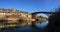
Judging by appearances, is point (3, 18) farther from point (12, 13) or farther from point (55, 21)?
point (55, 21)

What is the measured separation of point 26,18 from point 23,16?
174 centimetres

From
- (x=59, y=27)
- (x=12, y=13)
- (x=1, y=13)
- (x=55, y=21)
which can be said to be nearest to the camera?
(x=59, y=27)

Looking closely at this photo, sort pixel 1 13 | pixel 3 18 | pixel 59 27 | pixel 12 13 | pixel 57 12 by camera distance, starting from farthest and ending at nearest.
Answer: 1. pixel 12 13
2. pixel 1 13
3. pixel 3 18
4. pixel 57 12
5. pixel 59 27

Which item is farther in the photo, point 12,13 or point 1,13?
point 12,13

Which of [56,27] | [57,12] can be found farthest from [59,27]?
[57,12]

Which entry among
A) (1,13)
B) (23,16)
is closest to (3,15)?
(1,13)

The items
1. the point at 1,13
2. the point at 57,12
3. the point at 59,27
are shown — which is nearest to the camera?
the point at 59,27

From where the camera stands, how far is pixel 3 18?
152 ft

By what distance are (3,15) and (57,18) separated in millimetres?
36897

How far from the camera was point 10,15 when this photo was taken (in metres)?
50.3

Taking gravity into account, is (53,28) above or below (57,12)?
below

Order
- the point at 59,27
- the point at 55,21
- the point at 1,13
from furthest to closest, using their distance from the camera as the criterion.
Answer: the point at 1,13
the point at 55,21
the point at 59,27

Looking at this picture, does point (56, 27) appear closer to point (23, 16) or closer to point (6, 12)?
point (23, 16)

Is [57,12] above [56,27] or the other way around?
above
